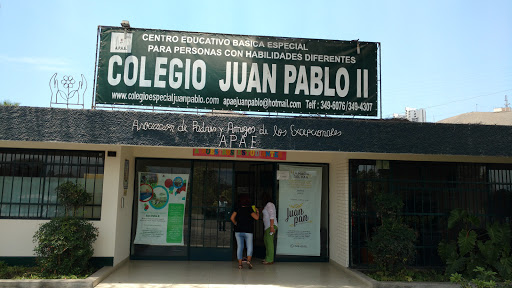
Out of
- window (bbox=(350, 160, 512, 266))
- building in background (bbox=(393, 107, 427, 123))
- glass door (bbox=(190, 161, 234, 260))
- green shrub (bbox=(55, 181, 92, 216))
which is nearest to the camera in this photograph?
green shrub (bbox=(55, 181, 92, 216))

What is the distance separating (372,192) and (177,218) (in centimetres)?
446

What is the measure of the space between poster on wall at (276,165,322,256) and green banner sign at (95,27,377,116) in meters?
1.90

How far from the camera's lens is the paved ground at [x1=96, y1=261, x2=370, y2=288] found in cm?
721

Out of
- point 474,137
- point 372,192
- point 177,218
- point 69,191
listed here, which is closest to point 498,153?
point 474,137

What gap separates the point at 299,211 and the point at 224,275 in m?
2.53

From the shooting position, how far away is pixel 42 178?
8117 mm

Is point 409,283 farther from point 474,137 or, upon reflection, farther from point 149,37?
point 149,37

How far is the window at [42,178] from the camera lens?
7977 mm

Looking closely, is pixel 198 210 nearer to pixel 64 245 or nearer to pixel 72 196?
pixel 72 196

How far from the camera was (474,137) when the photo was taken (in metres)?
7.58

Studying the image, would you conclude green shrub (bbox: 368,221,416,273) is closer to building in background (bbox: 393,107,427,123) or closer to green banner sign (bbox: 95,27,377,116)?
green banner sign (bbox: 95,27,377,116)

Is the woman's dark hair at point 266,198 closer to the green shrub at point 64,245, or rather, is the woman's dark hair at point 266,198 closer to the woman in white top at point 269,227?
the woman in white top at point 269,227

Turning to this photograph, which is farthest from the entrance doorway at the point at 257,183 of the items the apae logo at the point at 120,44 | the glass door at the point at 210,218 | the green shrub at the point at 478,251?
the green shrub at the point at 478,251

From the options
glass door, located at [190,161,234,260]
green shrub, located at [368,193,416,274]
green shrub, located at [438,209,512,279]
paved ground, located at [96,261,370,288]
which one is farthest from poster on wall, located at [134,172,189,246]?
green shrub, located at [438,209,512,279]
